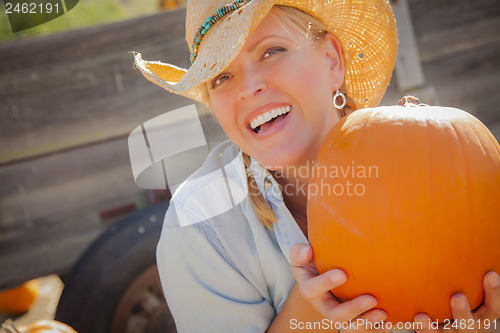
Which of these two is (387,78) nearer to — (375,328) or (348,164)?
(348,164)

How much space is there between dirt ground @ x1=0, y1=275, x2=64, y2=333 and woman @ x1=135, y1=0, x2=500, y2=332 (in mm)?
2115

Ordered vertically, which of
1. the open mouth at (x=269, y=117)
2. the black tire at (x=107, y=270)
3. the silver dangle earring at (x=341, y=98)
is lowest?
the black tire at (x=107, y=270)

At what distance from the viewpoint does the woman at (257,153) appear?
155 centimetres

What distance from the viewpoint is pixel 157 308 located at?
8.34ft

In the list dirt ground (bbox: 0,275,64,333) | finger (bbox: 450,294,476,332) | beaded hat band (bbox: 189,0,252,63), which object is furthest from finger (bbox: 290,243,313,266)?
dirt ground (bbox: 0,275,64,333)

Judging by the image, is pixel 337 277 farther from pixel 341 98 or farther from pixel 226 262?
pixel 341 98

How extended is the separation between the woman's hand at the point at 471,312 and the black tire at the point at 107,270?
1.51 m

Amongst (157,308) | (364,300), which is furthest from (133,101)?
(364,300)

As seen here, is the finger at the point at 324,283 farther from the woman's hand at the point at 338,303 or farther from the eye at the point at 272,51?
the eye at the point at 272,51

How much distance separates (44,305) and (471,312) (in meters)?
3.29

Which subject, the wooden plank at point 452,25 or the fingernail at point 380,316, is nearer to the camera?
the fingernail at point 380,316

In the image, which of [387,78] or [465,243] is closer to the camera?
[465,243]

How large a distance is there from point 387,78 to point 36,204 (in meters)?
1.93

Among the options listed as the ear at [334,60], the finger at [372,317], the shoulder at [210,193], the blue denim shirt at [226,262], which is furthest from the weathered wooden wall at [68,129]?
the finger at [372,317]
